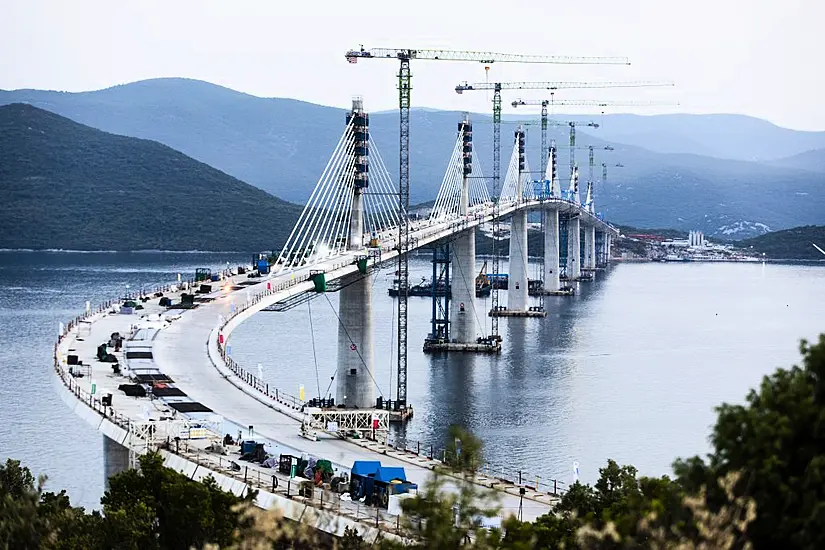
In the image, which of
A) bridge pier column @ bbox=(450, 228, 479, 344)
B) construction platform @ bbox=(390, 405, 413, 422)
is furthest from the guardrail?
bridge pier column @ bbox=(450, 228, 479, 344)

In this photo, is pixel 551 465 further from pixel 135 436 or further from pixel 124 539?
pixel 124 539

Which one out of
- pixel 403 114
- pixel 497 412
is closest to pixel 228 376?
pixel 497 412

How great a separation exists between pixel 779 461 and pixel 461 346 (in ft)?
215

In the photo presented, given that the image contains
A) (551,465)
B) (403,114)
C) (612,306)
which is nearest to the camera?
(551,465)

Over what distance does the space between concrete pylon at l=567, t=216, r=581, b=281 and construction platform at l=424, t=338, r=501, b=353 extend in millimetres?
73233

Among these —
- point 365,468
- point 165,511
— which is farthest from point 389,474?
point 165,511

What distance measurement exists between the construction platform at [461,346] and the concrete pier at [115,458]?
45.4 meters

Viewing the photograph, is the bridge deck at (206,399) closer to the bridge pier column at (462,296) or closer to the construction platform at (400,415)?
the construction platform at (400,415)

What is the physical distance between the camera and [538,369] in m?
73.2

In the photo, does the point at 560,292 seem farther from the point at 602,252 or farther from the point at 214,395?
the point at 214,395

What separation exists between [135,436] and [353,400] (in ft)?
68.7

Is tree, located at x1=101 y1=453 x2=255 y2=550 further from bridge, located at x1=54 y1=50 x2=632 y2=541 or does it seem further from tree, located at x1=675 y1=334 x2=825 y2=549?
tree, located at x1=675 y1=334 x2=825 y2=549

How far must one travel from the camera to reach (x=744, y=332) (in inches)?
3792

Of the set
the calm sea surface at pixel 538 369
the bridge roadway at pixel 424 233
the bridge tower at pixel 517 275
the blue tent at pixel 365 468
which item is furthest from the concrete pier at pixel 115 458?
the bridge tower at pixel 517 275
